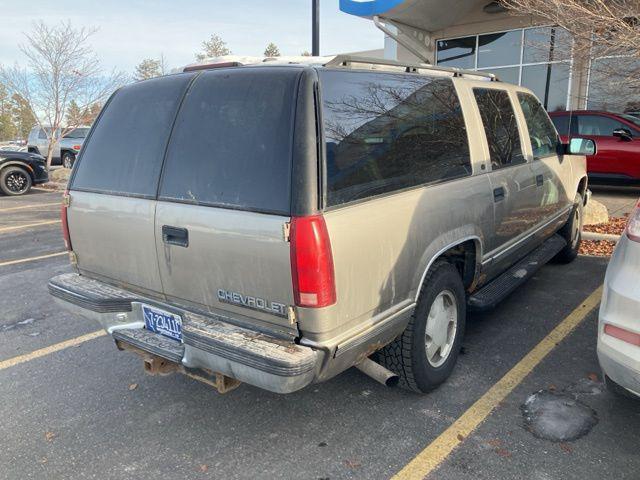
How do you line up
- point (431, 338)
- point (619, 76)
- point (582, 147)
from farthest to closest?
point (619, 76), point (582, 147), point (431, 338)

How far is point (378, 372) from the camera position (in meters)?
3.00

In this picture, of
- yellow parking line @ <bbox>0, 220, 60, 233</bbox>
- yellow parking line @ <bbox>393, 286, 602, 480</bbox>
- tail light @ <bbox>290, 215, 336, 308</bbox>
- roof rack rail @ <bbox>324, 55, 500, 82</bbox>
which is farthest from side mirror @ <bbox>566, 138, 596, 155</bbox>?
yellow parking line @ <bbox>0, 220, 60, 233</bbox>

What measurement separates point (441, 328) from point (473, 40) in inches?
551

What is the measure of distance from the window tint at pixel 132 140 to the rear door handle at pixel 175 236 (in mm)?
261

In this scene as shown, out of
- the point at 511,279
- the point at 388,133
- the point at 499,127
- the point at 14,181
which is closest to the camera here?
the point at 388,133

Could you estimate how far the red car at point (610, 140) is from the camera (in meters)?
9.98

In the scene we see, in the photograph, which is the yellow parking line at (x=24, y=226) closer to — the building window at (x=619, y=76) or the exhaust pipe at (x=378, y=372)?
the exhaust pipe at (x=378, y=372)

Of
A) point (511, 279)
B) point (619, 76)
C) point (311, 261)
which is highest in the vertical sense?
point (619, 76)

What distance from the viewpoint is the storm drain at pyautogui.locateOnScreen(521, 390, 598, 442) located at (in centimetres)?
285

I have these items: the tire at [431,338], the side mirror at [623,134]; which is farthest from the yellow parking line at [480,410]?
the side mirror at [623,134]

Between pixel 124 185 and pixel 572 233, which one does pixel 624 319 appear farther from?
pixel 572 233

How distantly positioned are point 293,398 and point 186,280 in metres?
1.11

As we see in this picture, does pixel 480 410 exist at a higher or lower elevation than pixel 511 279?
lower

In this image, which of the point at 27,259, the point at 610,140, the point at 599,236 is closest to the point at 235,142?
the point at 27,259
